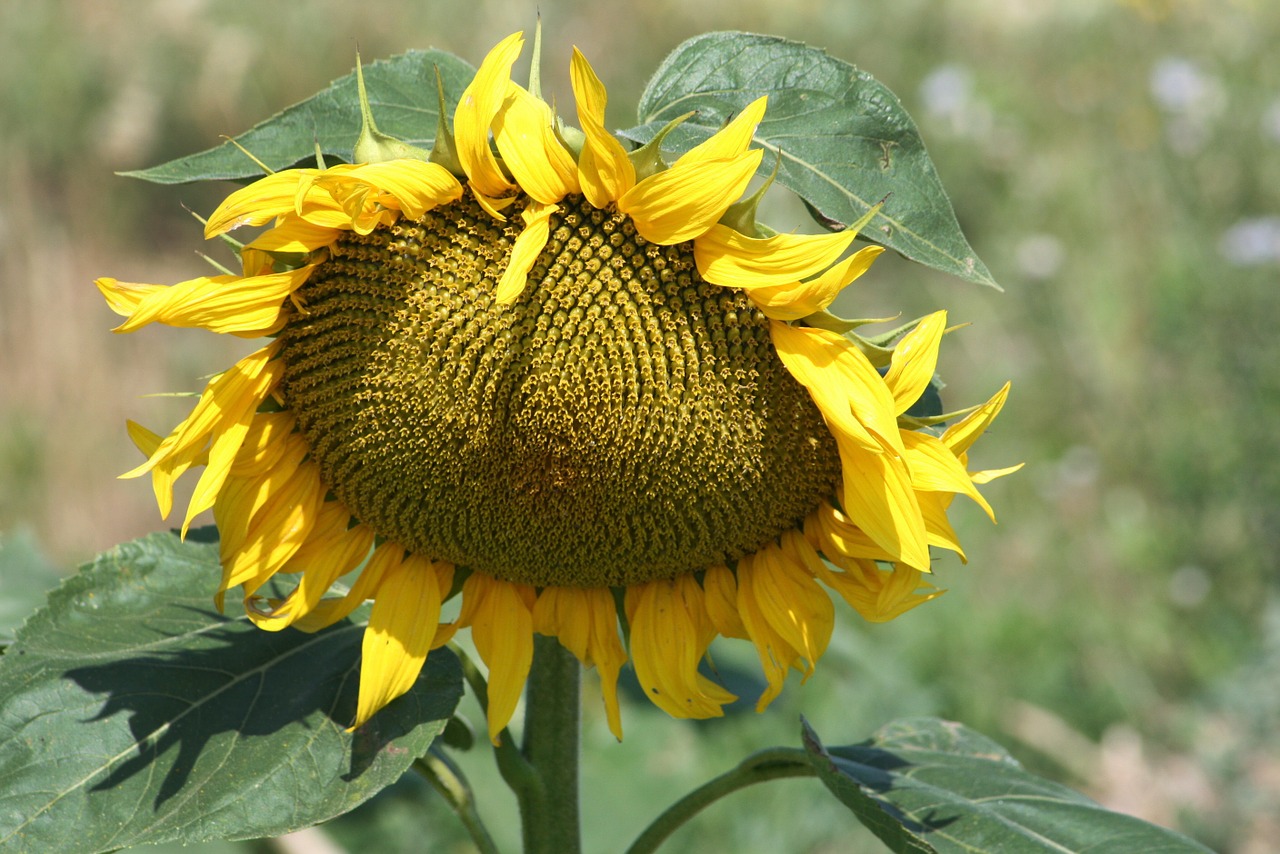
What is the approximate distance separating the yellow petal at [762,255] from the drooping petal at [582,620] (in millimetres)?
397

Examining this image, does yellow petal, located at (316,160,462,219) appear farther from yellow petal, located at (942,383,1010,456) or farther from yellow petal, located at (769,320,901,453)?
yellow petal, located at (942,383,1010,456)

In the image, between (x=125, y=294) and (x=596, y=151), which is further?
(x=125, y=294)

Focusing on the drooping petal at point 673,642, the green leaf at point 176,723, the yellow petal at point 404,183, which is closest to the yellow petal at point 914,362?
the drooping petal at point 673,642

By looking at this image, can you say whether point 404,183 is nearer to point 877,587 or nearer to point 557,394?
point 557,394

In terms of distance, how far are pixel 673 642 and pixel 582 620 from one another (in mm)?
103

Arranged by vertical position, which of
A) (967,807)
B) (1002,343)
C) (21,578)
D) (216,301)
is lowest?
(1002,343)

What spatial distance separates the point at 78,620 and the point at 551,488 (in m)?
0.55

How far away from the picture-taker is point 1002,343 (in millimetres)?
5270

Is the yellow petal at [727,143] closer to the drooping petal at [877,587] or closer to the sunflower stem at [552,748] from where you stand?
the drooping petal at [877,587]

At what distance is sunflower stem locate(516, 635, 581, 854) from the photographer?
1.45 metres

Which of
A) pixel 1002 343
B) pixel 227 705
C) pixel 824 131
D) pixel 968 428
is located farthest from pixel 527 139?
pixel 1002 343

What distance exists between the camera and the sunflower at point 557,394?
3.74ft

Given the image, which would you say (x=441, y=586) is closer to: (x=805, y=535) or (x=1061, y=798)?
(x=805, y=535)

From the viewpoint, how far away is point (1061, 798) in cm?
141
